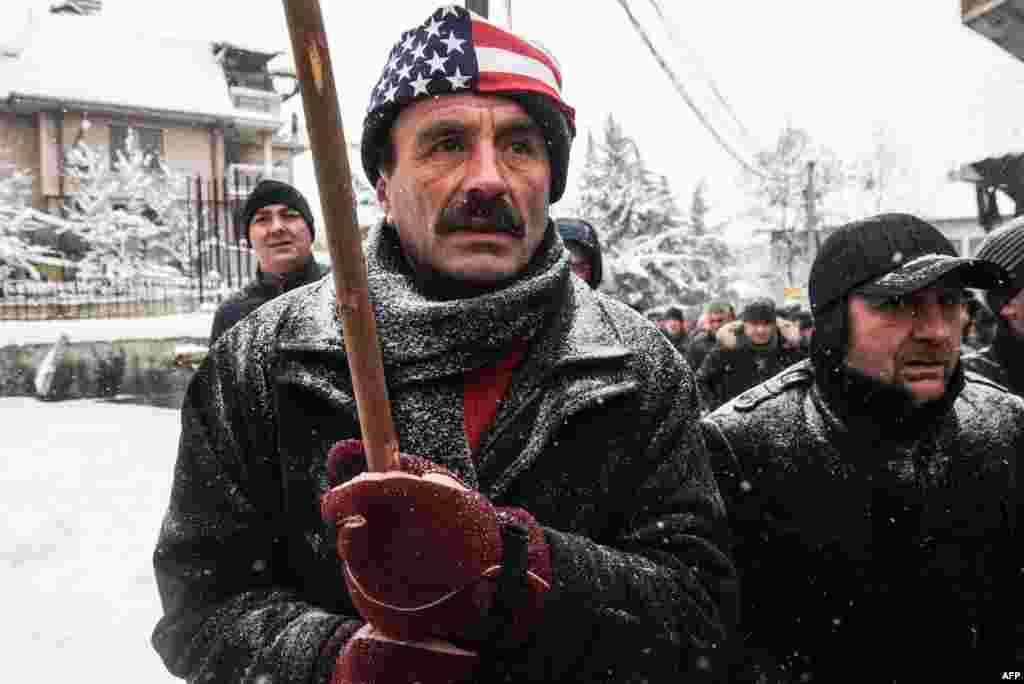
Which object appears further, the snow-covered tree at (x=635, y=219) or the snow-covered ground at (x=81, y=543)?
the snow-covered tree at (x=635, y=219)

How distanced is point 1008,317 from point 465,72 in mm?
2181

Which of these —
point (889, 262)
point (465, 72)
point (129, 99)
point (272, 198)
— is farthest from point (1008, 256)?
point (129, 99)

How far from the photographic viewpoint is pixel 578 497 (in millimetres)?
1425

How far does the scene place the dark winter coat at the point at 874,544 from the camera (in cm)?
201

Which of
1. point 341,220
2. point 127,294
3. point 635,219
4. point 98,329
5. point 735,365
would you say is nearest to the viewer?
point 341,220

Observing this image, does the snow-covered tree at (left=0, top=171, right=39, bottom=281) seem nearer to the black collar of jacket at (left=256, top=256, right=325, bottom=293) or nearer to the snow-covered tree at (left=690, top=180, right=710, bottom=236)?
the black collar of jacket at (left=256, top=256, right=325, bottom=293)

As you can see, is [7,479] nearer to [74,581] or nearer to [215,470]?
[74,581]

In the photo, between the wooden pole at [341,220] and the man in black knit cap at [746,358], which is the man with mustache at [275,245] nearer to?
the man in black knit cap at [746,358]

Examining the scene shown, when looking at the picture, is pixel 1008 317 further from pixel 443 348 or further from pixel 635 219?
pixel 635 219

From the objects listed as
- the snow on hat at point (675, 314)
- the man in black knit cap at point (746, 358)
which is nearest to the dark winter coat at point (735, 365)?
the man in black knit cap at point (746, 358)

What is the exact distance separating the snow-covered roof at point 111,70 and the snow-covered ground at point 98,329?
17.5 m

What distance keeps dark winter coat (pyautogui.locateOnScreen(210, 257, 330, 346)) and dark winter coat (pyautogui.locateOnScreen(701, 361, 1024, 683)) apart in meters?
2.79

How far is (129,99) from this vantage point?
27172mm

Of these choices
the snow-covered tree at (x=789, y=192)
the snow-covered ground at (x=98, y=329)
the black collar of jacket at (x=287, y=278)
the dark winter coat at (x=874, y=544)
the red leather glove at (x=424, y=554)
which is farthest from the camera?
the snow-covered tree at (x=789, y=192)
